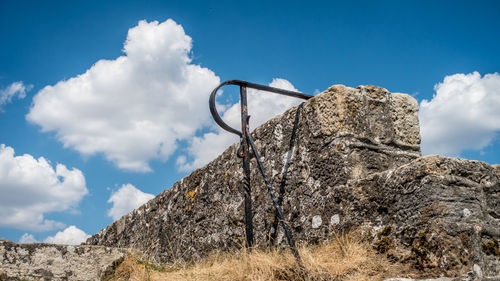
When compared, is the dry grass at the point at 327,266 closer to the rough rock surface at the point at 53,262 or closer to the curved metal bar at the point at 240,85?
the curved metal bar at the point at 240,85

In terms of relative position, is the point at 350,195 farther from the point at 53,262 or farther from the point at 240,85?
the point at 53,262

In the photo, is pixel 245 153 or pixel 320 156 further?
pixel 245 153

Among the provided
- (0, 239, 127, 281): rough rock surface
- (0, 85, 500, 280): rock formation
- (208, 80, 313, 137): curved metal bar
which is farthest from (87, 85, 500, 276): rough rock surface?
(0, 239, 127, 281): rough rock surface

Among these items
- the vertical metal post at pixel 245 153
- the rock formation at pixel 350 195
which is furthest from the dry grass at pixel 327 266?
the vertical metal post at pixel 245 153

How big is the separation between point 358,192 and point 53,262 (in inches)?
110

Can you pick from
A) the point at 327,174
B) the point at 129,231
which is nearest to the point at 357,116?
the point at 327,174

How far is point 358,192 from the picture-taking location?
2.87 metres

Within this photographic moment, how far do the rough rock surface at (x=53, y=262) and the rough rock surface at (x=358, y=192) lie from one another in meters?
0.99

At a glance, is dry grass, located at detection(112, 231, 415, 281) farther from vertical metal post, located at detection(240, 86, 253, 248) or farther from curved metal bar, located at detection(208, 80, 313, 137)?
curved metal bar, located at detection(208, 80, 313, 137)

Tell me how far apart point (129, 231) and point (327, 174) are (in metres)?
3.90

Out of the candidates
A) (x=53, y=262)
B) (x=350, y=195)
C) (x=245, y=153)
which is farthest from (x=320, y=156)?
(x=53, y=262)

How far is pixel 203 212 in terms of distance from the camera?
466 cm

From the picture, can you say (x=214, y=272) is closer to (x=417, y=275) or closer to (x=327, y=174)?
(x=327, y=174)

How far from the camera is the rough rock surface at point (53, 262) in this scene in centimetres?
376
